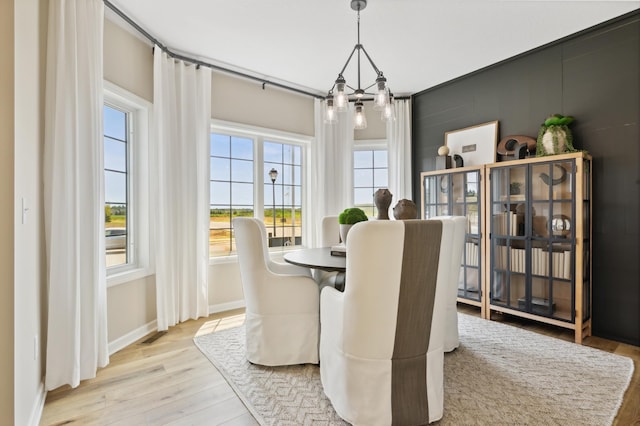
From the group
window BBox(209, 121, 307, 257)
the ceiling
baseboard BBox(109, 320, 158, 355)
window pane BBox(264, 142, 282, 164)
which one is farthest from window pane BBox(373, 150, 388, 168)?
baseboard BBox(109, 320, 158, 355)

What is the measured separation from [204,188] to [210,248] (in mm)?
700

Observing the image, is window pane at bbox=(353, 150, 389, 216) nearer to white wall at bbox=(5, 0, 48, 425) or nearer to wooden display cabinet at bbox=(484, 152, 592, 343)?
wooden display cabinet at bbox=(484, 152, 592, 343)

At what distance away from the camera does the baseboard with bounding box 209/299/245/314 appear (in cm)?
348

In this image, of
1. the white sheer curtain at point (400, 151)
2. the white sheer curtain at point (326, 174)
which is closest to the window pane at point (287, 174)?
the white sheer curtain at point (326, 174)

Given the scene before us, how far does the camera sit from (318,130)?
13.8 feet

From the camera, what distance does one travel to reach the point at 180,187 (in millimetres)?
3125

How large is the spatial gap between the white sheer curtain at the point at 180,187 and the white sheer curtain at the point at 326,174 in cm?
137

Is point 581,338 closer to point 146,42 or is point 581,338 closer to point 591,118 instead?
point 591,118

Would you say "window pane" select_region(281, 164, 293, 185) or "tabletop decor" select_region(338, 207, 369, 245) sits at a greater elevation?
"window pane" select_region(281, 164, 293, 185)

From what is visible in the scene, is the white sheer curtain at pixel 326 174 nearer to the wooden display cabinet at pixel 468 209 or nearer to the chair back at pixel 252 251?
the wooden display cabinet at pixel 468 209

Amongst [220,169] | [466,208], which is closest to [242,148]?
[220,169]

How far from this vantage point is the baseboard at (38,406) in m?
1.64

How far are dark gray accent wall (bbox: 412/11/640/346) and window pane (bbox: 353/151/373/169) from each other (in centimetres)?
184

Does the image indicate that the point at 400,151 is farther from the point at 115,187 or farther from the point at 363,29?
the point at 115,187
